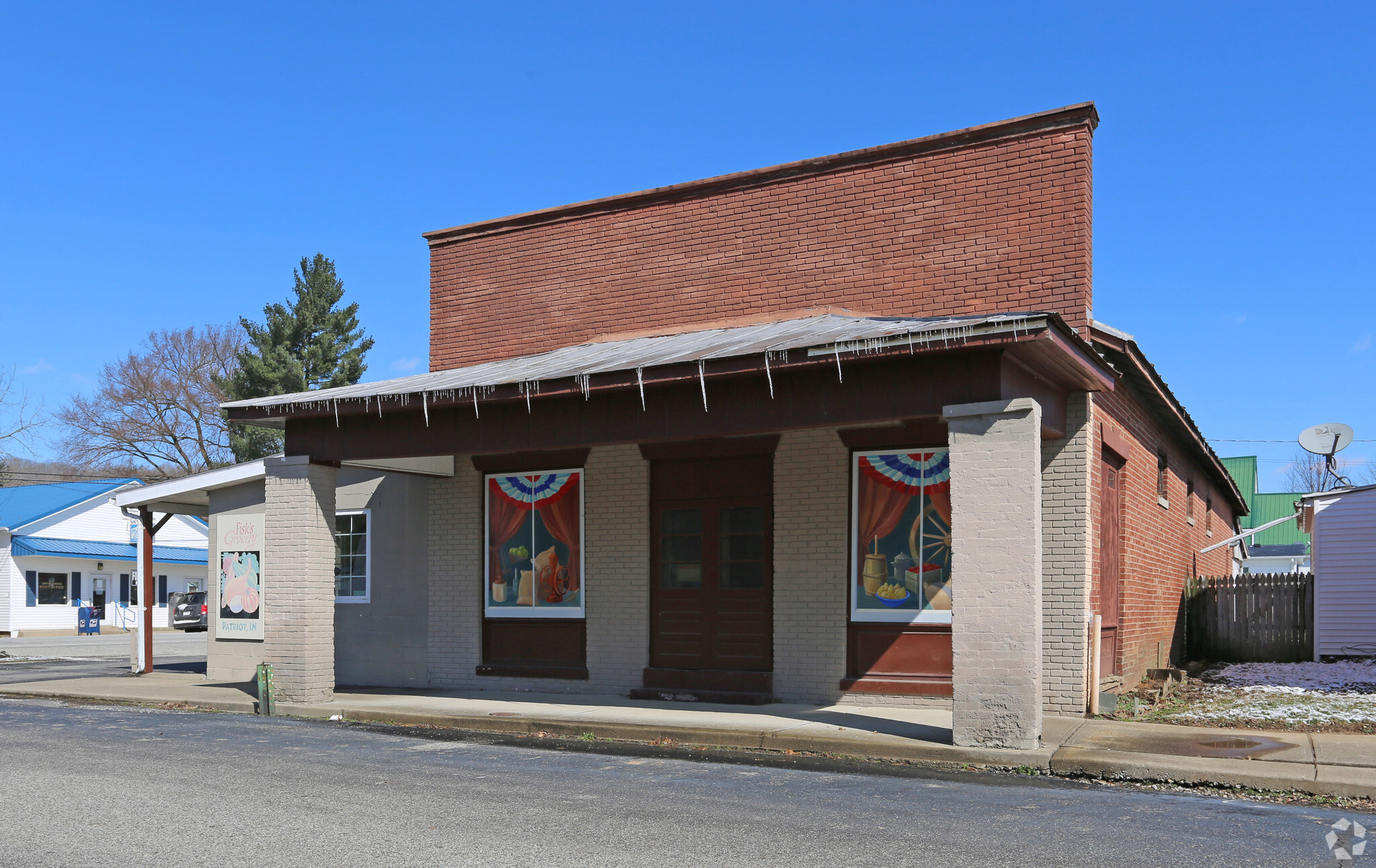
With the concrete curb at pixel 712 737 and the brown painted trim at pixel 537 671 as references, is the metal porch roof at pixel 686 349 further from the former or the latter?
the brown painted trim at pixel 537 671

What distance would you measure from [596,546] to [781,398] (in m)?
5.01

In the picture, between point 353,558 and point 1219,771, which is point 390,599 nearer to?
point 353,558

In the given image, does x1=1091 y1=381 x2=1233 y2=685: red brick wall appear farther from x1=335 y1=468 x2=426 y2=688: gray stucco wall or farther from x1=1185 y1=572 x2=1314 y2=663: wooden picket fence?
x1=335 y1=468 x2=426 y2=688: gray stucco wall

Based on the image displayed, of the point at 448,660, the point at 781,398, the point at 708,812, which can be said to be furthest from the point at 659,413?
the point at 448,660

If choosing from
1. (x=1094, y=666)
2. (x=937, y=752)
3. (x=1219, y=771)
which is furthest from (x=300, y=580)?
(x=1219, y=771)

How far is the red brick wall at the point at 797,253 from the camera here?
495 inches

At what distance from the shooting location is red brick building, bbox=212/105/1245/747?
1029 centimetres

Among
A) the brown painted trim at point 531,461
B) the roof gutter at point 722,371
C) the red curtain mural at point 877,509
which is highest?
the roof gutter at point 722,371

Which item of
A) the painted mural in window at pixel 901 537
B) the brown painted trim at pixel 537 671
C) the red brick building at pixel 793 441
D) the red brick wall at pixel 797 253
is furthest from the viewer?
the brown painted trim at pixel 537 671

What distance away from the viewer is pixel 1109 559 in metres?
13.7

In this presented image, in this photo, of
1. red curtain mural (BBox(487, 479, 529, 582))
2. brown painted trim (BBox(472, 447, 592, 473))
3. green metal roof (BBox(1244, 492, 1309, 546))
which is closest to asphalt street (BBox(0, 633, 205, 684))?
red curtain mural (BBox(487, 479, 529, 582))

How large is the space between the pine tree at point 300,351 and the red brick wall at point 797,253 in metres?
33.4

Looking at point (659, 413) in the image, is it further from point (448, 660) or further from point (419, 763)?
point (448, 660)

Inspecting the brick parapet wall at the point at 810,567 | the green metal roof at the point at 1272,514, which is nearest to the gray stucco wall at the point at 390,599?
the brick parapet wall at the point at 810,567
